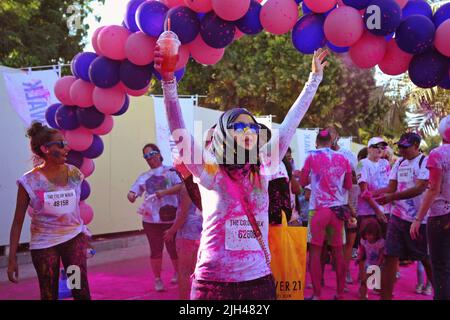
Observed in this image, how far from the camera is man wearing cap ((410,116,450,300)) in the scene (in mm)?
4590

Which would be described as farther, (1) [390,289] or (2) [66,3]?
(2) [66,3]

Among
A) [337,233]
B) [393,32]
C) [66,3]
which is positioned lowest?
[337,233]

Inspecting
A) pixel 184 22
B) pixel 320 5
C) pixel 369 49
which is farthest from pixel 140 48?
pixel 369 49

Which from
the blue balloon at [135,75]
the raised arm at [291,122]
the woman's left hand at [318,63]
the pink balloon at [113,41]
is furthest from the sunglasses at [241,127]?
the pink balloon at [113,41]

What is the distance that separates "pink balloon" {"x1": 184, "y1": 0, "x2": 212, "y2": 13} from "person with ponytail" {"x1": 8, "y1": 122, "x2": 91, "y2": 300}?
183 cm

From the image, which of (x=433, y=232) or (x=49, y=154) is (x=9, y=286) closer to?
(x=49, y=154)

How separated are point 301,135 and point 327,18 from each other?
12.7m

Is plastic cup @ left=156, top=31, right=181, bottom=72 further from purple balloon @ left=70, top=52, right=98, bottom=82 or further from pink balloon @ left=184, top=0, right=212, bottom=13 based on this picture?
purple balloon @ left=70, top=52, right=98, bottom=82

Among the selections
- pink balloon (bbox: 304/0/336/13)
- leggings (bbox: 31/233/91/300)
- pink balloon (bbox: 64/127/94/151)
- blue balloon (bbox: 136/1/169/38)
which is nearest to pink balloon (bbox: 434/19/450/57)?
pink balloon (bbox: 304/0/336/13)

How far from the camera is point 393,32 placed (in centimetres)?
515

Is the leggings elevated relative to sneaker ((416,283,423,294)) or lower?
elevated

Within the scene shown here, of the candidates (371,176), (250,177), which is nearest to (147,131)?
(371,176)

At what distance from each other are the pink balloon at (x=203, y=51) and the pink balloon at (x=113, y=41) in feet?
2.36

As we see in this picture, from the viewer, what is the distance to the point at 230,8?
5172 mm
